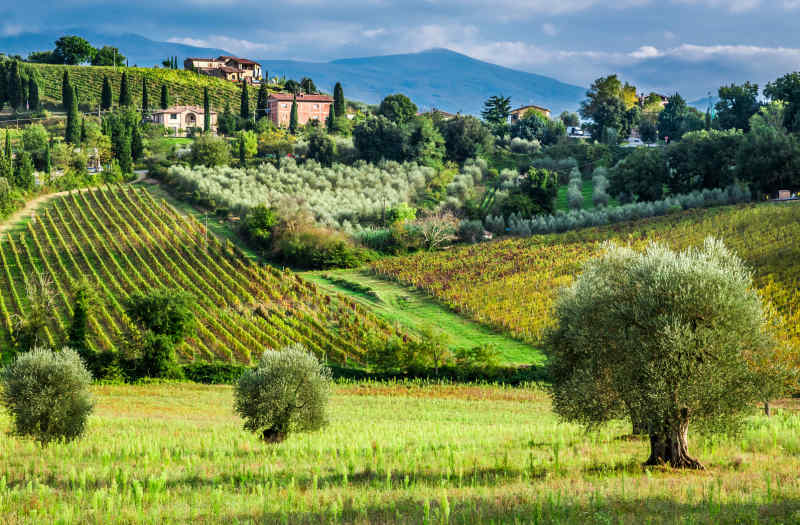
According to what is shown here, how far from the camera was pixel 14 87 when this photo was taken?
127812 millimetres

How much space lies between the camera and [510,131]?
13625cm

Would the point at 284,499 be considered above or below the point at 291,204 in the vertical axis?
below

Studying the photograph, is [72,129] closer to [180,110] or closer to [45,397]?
[180,110]

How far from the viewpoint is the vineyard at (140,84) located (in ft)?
481

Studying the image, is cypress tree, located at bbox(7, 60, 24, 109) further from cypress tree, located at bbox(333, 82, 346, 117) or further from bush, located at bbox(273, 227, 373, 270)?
bush, located at bbox(273, 227, 373, 270)

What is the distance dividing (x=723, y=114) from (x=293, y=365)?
10832 cm

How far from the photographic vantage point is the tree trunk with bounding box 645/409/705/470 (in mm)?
18511

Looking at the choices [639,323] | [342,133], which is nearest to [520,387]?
[639,323]

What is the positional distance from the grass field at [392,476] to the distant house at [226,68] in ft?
510

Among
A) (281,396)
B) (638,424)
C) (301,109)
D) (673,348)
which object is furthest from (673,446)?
(301,109)

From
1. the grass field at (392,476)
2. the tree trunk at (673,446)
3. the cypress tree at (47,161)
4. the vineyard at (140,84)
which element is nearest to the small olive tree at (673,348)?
the tree trunk at (673,446)

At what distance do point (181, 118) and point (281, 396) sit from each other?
11772 centimetres

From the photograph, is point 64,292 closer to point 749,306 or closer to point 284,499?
point 284,499

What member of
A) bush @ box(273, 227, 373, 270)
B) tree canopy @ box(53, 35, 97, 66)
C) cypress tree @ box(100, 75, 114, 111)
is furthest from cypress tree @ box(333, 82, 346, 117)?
tree canopy @ box(53, 35, 97, 66)
